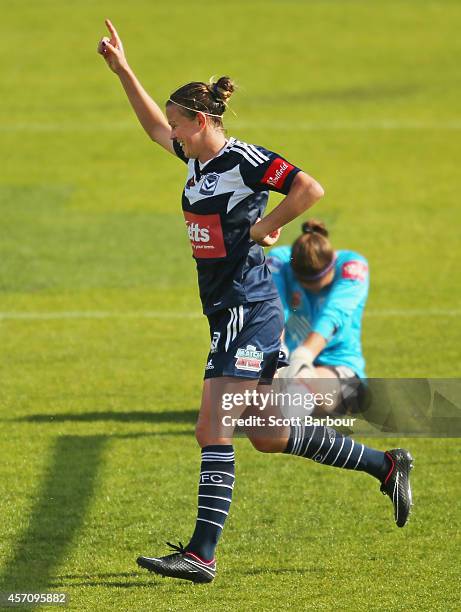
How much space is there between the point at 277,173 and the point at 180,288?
6778mm

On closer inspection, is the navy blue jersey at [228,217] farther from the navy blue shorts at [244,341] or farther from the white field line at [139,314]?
the white field line at [139,314]

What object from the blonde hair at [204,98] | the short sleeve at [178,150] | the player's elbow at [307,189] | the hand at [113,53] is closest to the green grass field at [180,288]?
the player's elbow at [307,189]

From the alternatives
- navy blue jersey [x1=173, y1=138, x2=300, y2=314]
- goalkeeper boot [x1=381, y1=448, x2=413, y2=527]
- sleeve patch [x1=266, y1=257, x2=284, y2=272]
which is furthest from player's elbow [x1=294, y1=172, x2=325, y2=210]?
sleeve patch [x1=266, y1=257, x2=284, y2=272]

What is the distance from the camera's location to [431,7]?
25.7 meters

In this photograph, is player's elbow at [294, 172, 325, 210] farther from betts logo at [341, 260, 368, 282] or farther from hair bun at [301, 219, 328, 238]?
betts logo at [341, 260, 368, 282]

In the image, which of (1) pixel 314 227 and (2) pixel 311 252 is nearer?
(2) pixel 311 252

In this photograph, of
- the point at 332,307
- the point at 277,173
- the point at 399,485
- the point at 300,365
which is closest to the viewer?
the point at 277,173

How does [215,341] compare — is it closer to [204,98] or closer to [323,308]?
[204,98]

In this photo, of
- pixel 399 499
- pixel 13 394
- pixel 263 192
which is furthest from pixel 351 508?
pixel 13 394

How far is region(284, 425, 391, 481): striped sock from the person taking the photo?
18.9 ft

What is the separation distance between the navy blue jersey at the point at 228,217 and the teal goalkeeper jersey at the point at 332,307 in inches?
90.9

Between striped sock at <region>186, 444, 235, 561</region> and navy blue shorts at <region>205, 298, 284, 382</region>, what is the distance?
1.13 ft

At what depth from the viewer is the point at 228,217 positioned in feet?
18.2

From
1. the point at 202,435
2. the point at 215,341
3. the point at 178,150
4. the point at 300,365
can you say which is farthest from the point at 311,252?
the point at 202,435
